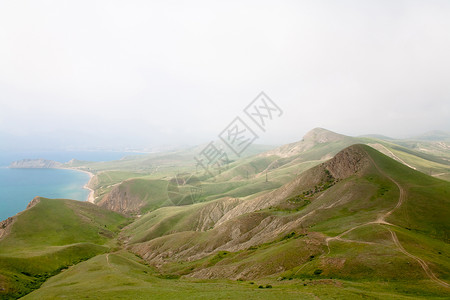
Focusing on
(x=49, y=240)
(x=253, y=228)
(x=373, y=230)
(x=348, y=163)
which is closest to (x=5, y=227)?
(x=49, y=240)

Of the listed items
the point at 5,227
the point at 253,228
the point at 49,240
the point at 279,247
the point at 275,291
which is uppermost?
the point at 275,291

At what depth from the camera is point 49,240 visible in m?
94.9

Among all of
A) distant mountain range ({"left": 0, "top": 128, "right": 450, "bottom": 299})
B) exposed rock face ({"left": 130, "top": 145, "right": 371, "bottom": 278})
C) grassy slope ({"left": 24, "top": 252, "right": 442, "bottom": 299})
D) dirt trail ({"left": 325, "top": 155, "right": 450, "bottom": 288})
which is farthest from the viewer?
exposed rock face ({"left": 130, "top": 145, "right": 371, "bottom": 278})

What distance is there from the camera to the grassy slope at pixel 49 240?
55.2 metres

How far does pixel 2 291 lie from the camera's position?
43.5 m

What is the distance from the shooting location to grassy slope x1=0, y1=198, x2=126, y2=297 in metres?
55.2

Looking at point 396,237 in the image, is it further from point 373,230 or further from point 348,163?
point 348,163

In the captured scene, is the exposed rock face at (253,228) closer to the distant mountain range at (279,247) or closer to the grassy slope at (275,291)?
the distant mountain range at (279,247)

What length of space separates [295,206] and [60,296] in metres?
68.0

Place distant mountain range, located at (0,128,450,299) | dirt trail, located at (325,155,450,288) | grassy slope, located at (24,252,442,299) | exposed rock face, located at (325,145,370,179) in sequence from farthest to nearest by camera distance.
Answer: exposed rock face, located at (325,145,370,179) → distant mountain range, located at (0,128,450,299) → dirt trail, located at (325,155,450,288) → grassy slope, located at (24,252,442,299)

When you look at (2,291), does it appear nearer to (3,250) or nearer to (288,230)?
(3,250)

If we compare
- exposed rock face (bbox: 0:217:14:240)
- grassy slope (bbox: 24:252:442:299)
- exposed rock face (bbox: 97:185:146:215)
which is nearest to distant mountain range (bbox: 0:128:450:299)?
grassy slope (bbox: 24:252:442:299)

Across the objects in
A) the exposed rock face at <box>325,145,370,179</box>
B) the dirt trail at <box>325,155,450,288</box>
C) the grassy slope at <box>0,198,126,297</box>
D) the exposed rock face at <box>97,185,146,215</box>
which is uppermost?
the exposed rock face at <box>325,145,370,179</box>

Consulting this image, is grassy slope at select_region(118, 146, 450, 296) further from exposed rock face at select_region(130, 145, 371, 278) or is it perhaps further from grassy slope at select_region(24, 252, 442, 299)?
grassy slope at select_region(24, 252, 442, 299)
